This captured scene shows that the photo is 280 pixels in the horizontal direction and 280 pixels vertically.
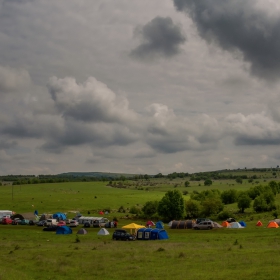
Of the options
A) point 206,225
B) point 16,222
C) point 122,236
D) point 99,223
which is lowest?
point 16,222

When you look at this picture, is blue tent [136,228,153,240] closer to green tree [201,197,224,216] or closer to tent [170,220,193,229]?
tent [170,220,193,229]

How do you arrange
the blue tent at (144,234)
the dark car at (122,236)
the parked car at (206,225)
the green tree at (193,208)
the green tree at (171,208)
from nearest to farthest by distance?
the dark car at (122,236), the blue tent at (144,234), the parked car at (206,225), the green tree at (171,208), the green tree at (193,208)

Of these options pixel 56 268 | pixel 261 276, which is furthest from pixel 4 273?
pixel 261 276

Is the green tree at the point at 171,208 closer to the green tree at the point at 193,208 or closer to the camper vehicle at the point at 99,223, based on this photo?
the green tree at the point at 193,208

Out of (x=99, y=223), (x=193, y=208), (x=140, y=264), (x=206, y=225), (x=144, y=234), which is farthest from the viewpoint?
(x=193, y=208)

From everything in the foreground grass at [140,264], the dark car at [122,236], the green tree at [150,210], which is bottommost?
the green tree at [150,210]

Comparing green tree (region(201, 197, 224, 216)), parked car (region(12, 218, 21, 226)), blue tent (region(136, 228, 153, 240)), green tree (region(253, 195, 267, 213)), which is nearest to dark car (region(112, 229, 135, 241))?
blue tent (region(136, 228, 153, 240))

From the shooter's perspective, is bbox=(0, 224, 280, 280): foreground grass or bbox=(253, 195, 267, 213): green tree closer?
bbox=(0, 224, 280, 280): foreground grass

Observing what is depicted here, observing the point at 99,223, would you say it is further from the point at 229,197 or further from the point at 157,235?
the point at 229,197

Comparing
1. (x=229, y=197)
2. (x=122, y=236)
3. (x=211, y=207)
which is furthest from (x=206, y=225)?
(x=229, y=197)

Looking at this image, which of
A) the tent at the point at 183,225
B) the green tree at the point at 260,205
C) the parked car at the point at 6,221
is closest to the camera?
the tent at the point at 183,225

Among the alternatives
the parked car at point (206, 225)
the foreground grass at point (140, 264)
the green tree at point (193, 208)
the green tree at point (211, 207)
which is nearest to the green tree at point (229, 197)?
the green tree at point (193, 208)

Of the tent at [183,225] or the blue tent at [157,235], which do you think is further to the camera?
the tent at [183,225]

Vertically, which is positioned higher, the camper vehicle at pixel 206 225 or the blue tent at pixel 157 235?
the blue tent at pixel 157 235
